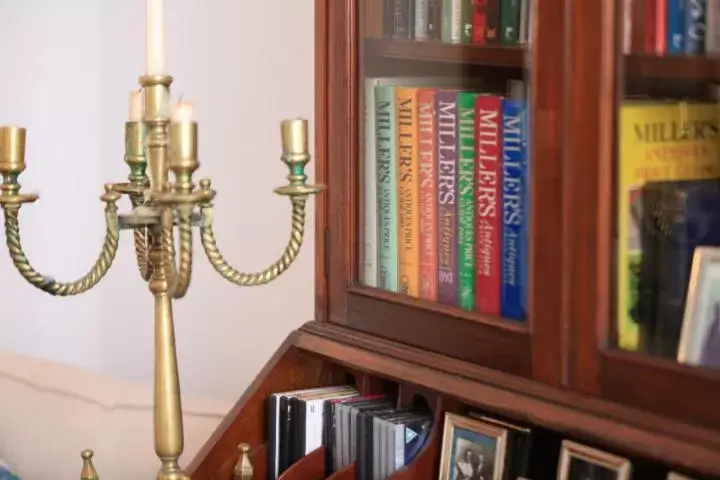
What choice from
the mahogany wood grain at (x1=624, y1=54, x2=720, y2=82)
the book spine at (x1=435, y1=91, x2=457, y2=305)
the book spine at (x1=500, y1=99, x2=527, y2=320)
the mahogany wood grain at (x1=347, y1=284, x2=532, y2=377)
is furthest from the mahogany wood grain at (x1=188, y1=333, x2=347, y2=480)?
the mahogany wood grain at (x1=624, y1=54, x2=720, y2=82)

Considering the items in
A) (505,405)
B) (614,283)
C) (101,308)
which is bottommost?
(101,308)

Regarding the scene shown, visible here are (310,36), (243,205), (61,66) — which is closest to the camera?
(310,36)

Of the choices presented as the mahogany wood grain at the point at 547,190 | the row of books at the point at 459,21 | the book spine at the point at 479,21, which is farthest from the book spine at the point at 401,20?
the mahogany wood grain at the point at 547,190

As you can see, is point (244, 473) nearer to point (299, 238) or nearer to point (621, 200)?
point (299, 238)

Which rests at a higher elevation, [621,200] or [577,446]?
[621,200]

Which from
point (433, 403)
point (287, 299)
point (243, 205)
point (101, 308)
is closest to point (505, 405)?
point (433, 403)

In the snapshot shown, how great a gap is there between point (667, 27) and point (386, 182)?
39 centimetres

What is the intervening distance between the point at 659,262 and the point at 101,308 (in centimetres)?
176

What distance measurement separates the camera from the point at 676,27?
87cm

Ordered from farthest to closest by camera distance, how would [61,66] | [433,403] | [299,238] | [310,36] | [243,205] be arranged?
1. [61,66]
2. [243,205]
3. [310,36]
4. [433,403]
5. [299,238]

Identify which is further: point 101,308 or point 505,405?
point 101,308

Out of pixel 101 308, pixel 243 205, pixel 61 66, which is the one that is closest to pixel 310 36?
pixel 243 205

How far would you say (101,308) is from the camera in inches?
95.4

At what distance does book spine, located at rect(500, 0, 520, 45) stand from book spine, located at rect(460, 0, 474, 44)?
55mm
